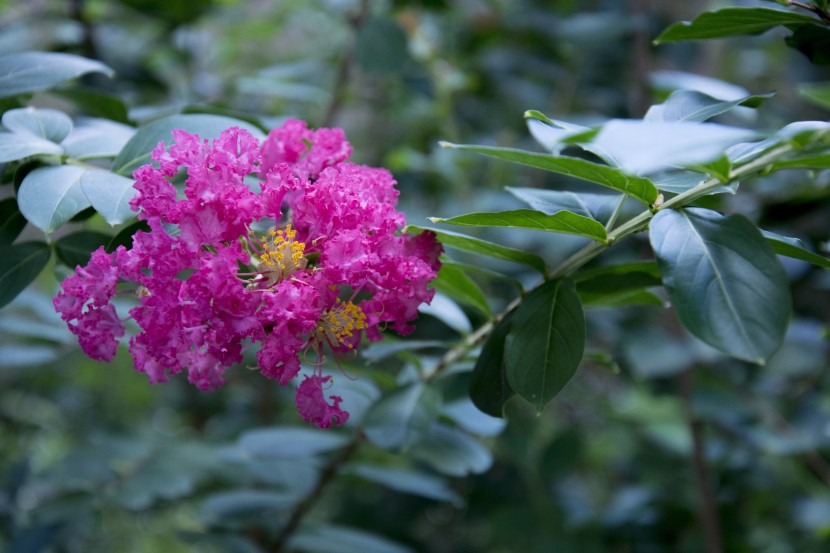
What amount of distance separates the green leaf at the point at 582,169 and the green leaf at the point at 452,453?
0.49 meters

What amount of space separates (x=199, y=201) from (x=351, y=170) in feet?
0.53

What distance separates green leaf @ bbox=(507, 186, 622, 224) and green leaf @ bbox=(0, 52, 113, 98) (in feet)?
1.63

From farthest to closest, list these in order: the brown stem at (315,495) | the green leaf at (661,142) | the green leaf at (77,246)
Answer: the brown stem at (315,495) → the green leaf at (77,246) → the green leaf at (661,142)

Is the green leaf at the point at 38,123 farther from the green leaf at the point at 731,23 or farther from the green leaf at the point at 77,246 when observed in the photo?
the green leaf at the point at 731,23

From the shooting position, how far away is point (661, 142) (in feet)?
1.53

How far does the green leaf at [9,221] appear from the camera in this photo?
0.74 meters

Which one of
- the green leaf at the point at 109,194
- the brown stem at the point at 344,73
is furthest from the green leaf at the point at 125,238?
the brown stem at the point at 344,73

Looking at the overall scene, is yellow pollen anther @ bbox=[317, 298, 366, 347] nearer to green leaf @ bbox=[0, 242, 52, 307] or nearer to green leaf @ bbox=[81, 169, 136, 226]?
green leaf @ bbox=[81, 169, 136, 226]

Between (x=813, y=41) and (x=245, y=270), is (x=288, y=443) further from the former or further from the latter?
(x=813, y=41)

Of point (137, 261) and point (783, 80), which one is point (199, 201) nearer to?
point (137, 261)

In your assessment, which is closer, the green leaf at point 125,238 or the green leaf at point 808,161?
the green leaf at point 808,161

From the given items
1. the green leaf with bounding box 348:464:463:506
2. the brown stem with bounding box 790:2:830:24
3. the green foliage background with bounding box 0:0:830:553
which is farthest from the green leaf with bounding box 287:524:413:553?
the brown stem with bounding box 790:2:830:24

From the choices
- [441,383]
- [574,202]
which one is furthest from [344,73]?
[574,202]

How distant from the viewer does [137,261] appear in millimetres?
636
